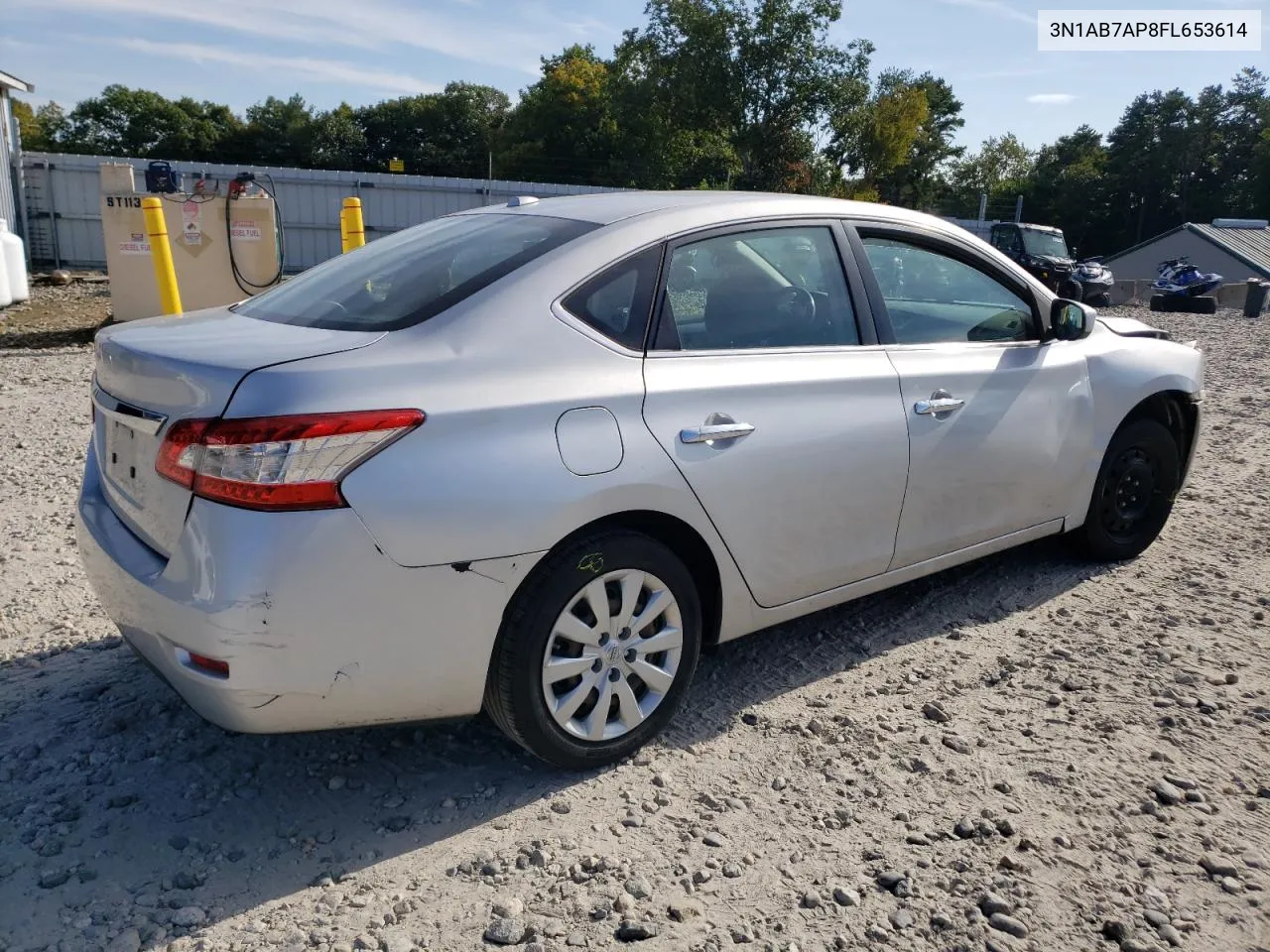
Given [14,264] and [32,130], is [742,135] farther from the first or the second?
[32,130]

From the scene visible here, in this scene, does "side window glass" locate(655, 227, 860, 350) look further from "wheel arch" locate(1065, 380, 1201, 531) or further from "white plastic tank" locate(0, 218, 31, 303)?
"white plastic tank" locate(0, 218, 31, 303)

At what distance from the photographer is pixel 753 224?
3293 millimetres

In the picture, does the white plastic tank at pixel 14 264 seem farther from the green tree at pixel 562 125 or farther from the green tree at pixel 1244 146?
the green tree at pixel 1244 146

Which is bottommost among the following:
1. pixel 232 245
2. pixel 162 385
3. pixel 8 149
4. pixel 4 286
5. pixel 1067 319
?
pixel 4 286

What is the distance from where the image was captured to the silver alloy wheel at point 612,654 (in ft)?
8.91

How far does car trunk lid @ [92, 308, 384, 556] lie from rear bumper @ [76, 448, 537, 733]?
12 cm

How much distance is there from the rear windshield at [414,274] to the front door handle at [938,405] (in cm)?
134

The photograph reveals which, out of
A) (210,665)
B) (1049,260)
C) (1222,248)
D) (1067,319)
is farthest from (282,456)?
(1222,248)

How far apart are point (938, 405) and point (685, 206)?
116cm

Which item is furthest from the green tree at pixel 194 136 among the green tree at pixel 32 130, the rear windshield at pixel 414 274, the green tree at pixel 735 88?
the rear windshield at pixel 414 274

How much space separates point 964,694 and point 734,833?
1221mm

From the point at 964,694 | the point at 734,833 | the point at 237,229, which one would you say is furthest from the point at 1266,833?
the point at 237,229

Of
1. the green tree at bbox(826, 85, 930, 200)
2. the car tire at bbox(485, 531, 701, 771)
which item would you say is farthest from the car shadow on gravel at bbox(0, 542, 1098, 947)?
the green tree at bbox(826, 85, 930, 200)

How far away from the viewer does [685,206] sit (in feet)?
10.5
